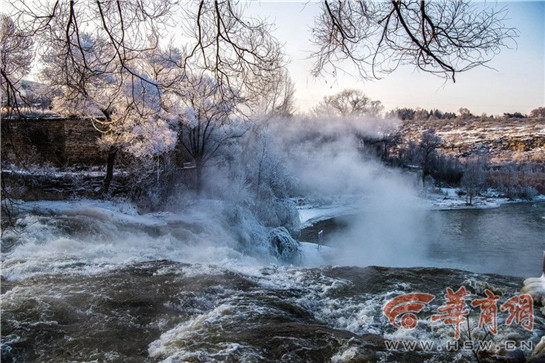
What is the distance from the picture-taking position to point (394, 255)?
17469mm

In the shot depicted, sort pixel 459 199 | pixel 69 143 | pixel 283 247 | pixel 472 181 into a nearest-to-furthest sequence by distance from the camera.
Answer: pixel 283 247, pixel 69 143, pixel 459 199, pixel 472 181

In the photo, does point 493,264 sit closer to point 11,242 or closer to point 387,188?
point 11,242

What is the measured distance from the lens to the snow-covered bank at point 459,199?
3512 centimetres

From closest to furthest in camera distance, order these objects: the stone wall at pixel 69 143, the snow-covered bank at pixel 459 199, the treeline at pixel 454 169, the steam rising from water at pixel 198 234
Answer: the steam rising from water at pixel 198 234 < the stone wall at pixel 69 143 < the snow-covered bank at pixel 459 199 < the treeline at pixel 454 169

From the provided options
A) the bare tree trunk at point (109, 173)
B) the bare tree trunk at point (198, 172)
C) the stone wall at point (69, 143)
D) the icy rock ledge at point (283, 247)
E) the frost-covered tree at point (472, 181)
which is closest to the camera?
the icy rock ledge at point (283, 247)

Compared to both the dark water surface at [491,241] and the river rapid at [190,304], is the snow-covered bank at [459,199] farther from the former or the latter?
the river rapid at [190,304]

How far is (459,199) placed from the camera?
3816 cm

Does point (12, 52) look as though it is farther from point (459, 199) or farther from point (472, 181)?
point (472, 181)

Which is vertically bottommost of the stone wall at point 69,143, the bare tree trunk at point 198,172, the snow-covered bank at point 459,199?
the snow-covered bank at point 459,199

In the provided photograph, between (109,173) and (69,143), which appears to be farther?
(69,143)

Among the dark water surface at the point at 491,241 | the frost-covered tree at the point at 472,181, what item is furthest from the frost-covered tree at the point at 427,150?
the dark water surface at the point at 491,241

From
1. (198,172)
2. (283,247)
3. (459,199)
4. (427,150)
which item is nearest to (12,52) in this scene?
(283,247)

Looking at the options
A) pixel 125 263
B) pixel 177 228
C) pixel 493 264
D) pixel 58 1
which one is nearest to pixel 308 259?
pixel 177 228

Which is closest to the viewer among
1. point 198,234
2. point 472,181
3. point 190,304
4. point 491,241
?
point 190,304
